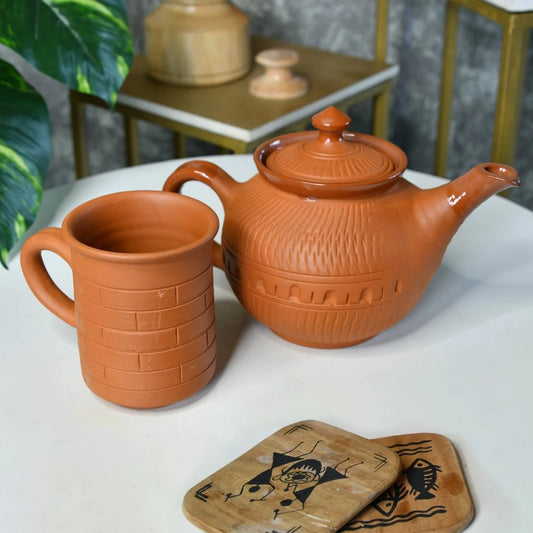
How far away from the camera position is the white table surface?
46cm

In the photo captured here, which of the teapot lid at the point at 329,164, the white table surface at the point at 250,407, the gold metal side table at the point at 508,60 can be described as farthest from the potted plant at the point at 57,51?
the gold metal side table at the point at 508,60

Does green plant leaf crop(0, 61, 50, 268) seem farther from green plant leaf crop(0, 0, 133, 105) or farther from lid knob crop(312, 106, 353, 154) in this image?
lid knob crop(312, 106, 353, 154)

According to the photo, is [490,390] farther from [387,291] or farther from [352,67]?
[352,67]

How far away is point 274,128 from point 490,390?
67cm

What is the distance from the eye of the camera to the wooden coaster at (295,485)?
1.39ft

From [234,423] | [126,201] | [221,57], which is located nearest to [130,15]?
[221,57]

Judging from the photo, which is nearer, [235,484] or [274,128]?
[235,484]

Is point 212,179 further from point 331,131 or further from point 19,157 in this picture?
point 19,157

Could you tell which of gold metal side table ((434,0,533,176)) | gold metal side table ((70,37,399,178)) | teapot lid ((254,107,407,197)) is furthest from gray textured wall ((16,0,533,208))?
teapot lid ((254,107,407,197))

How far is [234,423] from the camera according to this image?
52 cm

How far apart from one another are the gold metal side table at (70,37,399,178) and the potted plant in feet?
1.11

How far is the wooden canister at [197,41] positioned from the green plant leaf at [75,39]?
44 cm

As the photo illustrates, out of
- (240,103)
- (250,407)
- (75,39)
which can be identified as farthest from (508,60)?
(250,407)

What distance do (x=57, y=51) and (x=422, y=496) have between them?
1.85 feet
